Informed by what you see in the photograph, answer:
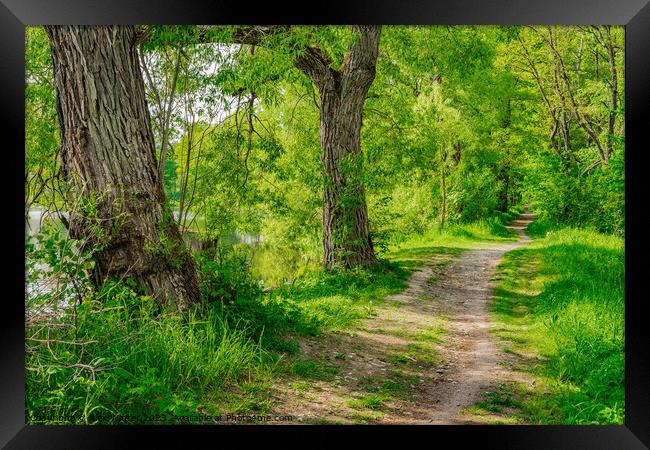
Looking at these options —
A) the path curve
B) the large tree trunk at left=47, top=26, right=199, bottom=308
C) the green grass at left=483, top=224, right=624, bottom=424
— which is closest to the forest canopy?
the large tree trunk at left=47, top=26, right=199, bottom=308

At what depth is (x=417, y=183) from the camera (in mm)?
14531

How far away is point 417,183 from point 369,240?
3978 mm

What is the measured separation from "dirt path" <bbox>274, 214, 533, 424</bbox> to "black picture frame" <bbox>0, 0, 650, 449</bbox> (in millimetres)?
801

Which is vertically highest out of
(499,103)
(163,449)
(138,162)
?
(499,103)

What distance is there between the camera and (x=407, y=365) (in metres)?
6.62

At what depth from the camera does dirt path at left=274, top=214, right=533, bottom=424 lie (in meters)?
5.30

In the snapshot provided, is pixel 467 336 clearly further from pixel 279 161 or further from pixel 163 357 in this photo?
pixel 279 161

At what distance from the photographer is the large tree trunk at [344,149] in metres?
10.5

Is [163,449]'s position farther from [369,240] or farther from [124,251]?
[369,240]
